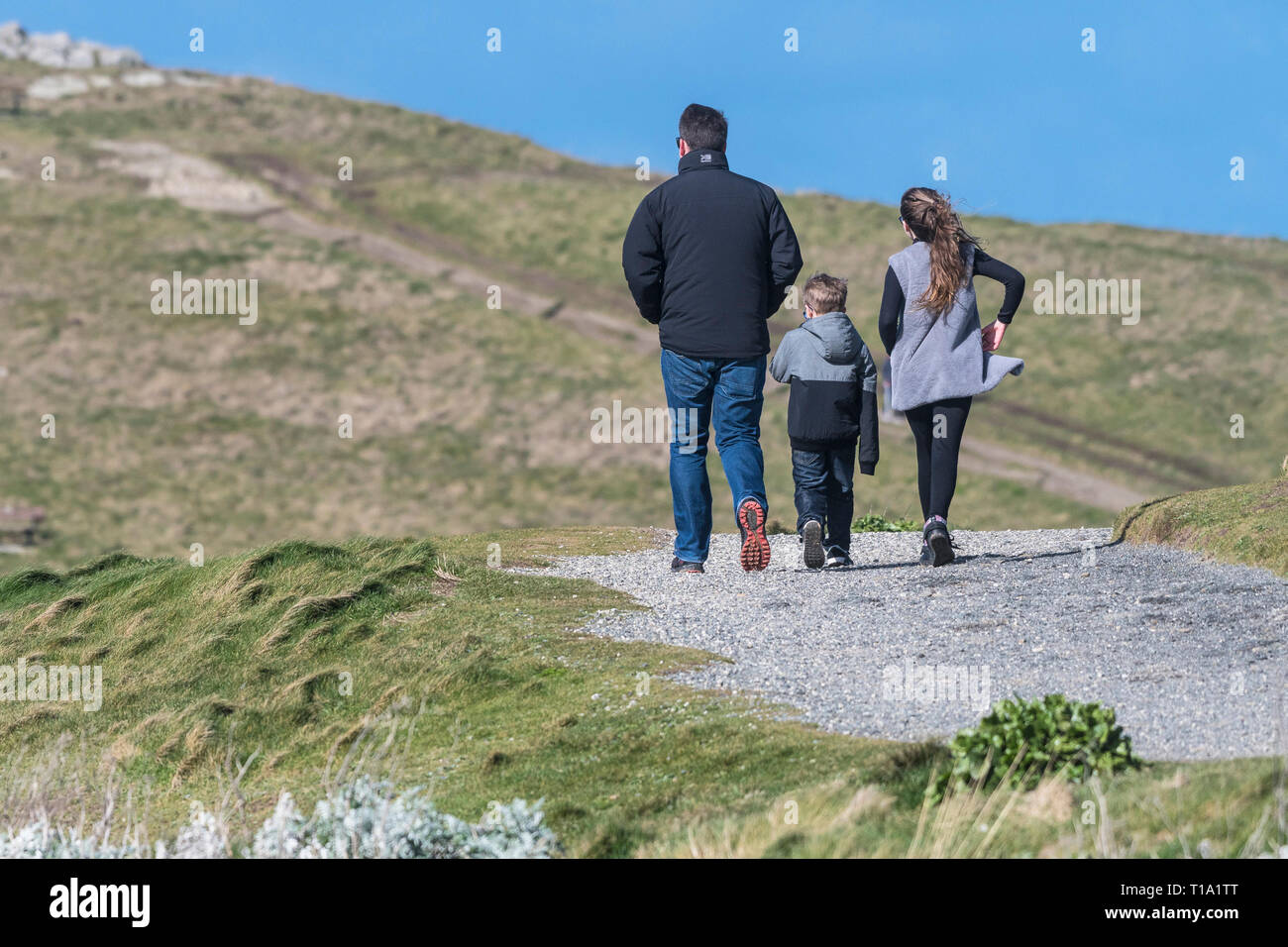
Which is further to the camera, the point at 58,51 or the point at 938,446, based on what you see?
the point at 58,51

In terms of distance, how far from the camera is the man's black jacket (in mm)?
10328

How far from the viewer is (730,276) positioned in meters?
10.3

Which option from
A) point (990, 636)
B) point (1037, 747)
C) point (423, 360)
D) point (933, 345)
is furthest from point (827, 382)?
point (423, 360)

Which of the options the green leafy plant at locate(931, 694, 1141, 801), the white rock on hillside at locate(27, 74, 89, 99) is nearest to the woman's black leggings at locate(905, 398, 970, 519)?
the green leafy plant at locate(931, 694, 1141, 801)

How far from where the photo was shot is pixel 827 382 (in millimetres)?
11211

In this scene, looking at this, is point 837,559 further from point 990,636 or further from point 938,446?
point 990,636

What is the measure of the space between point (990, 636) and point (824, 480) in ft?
8.95

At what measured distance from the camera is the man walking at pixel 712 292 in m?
10.3

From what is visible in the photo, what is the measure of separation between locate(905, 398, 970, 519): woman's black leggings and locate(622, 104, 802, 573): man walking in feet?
4.78

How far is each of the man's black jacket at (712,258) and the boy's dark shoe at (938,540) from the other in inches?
84.1

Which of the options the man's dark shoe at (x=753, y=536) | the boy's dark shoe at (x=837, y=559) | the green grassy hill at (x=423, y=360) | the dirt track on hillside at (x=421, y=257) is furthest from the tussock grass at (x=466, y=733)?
the dirt track on hillside at (x=421, y=257)

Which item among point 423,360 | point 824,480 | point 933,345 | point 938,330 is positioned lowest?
point 824,480

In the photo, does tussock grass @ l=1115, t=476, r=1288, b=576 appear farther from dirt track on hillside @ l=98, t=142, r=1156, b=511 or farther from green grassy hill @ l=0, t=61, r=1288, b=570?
dirt track on hillside @ l=98, t=142, r=1156, b=511
